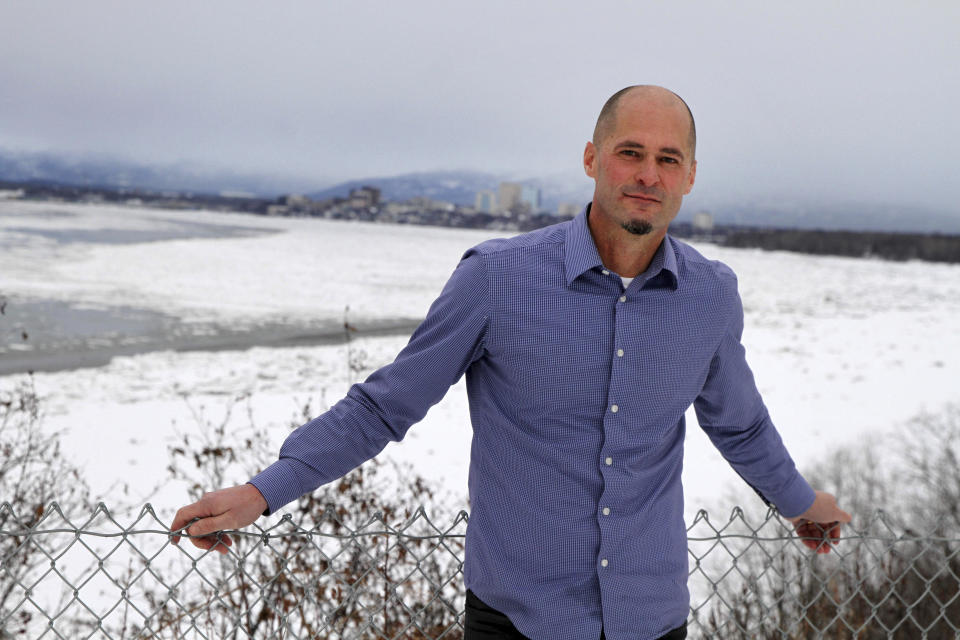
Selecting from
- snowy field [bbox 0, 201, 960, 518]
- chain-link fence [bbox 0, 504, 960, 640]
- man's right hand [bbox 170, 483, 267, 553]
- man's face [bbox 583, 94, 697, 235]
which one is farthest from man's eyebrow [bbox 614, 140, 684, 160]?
snowy field [bbox 0, 201, 960, 518]

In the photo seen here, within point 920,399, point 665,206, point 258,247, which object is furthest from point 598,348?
point 258,247

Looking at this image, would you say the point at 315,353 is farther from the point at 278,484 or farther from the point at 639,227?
the point at 639,227

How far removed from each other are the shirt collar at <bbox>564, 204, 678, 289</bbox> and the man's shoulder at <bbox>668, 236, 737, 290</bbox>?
4 cm

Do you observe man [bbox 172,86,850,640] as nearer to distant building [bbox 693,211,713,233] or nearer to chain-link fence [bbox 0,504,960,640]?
chain-link fence [bbox 0,504,960,640]

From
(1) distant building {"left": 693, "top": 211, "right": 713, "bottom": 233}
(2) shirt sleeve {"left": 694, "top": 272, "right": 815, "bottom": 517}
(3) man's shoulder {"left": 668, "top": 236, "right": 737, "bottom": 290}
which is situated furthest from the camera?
(1) distant building {"left": 693, "top": 211, "right": 713, "bottom": 233}

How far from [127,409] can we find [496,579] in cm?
1167

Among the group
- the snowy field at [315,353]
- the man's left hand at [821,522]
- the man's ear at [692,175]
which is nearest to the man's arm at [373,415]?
the man's ear at [692,175]

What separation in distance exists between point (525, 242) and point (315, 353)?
15617 millimetres

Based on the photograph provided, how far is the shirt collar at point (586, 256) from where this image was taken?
70.5 inches

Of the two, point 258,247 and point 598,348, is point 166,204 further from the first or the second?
point 598,348

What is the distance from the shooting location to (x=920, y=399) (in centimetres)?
1728

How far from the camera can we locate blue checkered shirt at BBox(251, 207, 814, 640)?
177cm

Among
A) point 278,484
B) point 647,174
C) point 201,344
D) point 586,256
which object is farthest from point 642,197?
point 201,344

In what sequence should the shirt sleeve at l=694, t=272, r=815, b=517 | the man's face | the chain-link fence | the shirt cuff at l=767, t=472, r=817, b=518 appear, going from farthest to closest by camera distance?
the chain-link fence → the shirt cuff at l=767, t=472, r=817, b=518 → the shirt sleeve at l=694, t=272, r=815, b=517 → the man's face
